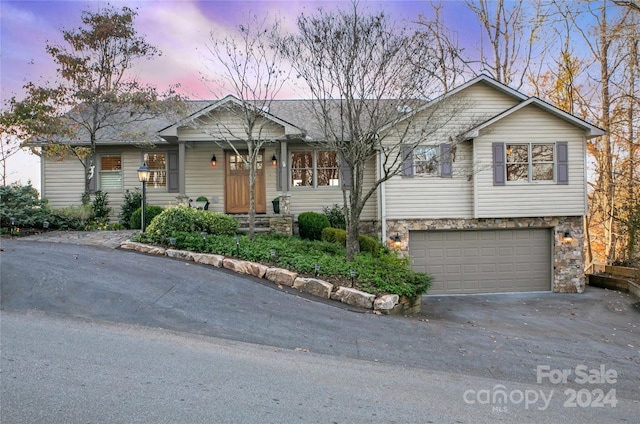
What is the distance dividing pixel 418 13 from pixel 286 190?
10058 mm

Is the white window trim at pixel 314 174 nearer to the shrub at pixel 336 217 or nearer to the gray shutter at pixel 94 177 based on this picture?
the shrub at pixel 336 217

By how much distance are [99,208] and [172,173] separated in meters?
2.63

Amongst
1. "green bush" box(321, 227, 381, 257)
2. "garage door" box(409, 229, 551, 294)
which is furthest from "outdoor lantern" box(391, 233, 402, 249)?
"green bush" box(321, 227, 381, 257)

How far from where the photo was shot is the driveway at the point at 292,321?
5707 millimetres

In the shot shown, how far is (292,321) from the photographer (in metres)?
6.61

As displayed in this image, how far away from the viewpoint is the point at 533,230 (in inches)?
533

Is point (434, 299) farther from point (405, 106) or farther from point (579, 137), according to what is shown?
point (579, 137)

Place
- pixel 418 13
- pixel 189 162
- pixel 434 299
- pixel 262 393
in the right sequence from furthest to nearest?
pixel 418 13
pixel 189 162
pixel 434 299
pixel 262 393

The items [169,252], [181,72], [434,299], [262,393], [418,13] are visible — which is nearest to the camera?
[262,393]

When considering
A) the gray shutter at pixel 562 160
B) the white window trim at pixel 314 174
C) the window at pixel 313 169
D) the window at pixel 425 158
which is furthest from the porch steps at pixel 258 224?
the gray shutter at pixel 562 160

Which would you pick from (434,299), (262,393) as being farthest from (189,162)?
(262,393)

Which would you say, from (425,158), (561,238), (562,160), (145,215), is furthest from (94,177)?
(561,238)

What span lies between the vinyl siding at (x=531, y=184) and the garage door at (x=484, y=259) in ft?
2.92

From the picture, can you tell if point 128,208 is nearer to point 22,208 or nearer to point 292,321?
point 22,208
